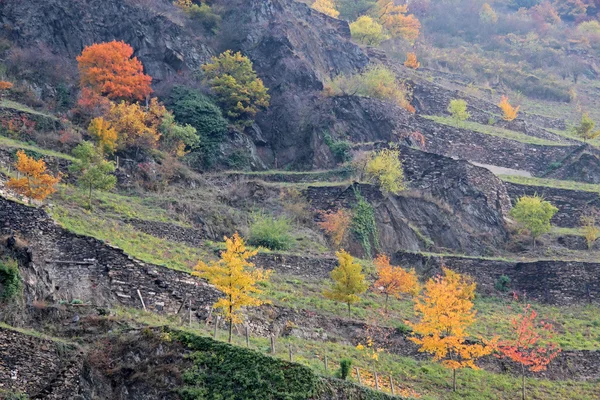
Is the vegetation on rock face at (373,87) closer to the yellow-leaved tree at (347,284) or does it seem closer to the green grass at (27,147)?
the green grass at (27,147)

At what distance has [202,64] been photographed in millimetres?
58062

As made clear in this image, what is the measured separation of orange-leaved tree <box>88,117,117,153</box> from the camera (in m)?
43.6

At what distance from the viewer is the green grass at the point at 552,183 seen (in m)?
51.5

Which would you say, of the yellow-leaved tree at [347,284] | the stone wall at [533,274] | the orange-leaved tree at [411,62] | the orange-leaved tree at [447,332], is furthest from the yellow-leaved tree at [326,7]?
the orange-leaved tree at [447,332]

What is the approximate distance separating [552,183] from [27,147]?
110 feet

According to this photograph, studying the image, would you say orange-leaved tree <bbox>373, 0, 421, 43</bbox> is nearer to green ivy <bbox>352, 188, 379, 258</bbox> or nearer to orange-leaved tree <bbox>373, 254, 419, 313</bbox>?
green ivy <bbox>352, 188, 379, 258</bbox>

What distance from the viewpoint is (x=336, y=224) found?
143 feet

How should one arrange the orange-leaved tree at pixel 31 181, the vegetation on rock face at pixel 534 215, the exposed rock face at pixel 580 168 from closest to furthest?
the orange-leaved tree at pixel 31 181
the vegetation on rock face at pixel 534 215
the exposed rock face at pixel 580 168

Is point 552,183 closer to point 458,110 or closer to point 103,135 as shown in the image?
point 458,110

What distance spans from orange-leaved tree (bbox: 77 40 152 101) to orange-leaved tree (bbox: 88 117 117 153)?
587 centimetres

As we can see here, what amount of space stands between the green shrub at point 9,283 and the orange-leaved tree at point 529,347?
1867cm

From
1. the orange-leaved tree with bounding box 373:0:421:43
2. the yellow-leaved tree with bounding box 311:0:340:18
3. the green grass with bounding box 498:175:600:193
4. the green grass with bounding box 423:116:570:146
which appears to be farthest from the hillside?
the orange-leaved tree with bounding box 373:0:421:43

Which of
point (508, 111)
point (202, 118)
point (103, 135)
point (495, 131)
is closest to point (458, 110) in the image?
point (495, 131)

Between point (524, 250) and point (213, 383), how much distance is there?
2629 cm
